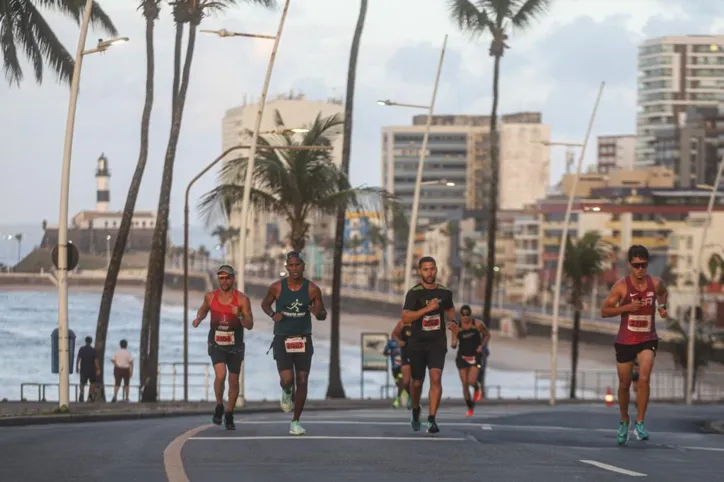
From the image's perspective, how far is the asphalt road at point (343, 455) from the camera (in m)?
12.3

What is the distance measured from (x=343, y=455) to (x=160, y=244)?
3830 centimetres

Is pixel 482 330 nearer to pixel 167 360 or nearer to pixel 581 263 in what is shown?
pixel 581 263

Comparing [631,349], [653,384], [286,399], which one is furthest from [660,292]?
[653,384]

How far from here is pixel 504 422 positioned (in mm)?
23188

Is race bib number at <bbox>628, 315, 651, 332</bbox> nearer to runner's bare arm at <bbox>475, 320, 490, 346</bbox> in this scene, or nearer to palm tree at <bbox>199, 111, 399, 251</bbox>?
runner's bare arm at <bbox>475, 320, 490, 346</bbox>

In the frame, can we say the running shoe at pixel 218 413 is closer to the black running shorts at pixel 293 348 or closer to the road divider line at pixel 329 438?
the black running shorts at pixel 293 348

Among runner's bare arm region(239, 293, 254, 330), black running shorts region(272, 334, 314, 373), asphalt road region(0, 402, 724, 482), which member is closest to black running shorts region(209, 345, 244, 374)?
runner's bare arm region(239, 293, 254, 330)

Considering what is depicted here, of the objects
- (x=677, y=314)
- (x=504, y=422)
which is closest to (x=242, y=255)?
(x=504, y=422)

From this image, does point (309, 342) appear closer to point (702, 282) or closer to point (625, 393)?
point (625, 393)

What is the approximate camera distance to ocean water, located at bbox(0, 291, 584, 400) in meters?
80.4

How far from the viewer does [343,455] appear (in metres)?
14.0

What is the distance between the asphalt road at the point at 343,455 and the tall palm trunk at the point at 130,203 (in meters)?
32.3

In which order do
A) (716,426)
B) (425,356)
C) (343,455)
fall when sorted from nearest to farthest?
(343,455) → (425,356) → (716,426)

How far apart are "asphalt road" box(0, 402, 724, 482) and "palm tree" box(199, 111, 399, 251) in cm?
3043
